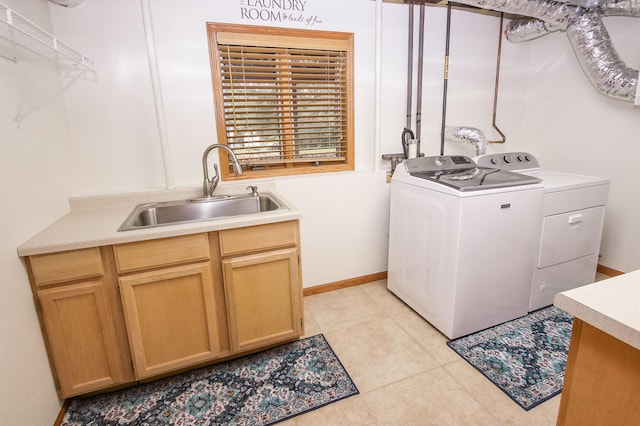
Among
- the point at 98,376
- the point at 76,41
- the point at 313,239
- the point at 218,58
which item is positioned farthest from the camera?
the point at 313,239

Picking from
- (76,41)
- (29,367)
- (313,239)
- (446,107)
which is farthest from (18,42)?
(446,107)

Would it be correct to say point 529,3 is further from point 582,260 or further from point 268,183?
point 268,183

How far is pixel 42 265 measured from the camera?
1407 millimetres

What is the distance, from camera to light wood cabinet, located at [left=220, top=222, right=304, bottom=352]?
5.64 ft

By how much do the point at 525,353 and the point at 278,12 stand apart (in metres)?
2.54

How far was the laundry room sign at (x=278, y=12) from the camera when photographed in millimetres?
2113

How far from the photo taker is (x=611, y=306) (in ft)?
2.26

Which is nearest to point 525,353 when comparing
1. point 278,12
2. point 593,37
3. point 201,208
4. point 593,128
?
point 593,128

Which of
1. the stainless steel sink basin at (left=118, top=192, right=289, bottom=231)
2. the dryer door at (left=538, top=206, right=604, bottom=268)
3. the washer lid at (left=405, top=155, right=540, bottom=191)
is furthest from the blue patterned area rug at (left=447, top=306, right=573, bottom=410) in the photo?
the stainless steel sink basin at (left=118, top=192, right=289, bottom=231)

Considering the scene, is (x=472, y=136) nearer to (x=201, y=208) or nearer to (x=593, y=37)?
(x=593, y=37)

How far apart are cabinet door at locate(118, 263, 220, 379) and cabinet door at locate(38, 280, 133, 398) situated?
0.28 feet

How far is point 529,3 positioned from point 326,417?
111 inches

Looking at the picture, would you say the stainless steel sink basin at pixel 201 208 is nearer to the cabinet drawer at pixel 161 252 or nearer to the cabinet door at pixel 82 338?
the cabinet drawer at pixel 161 252

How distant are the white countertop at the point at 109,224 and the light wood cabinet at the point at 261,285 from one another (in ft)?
0.20
